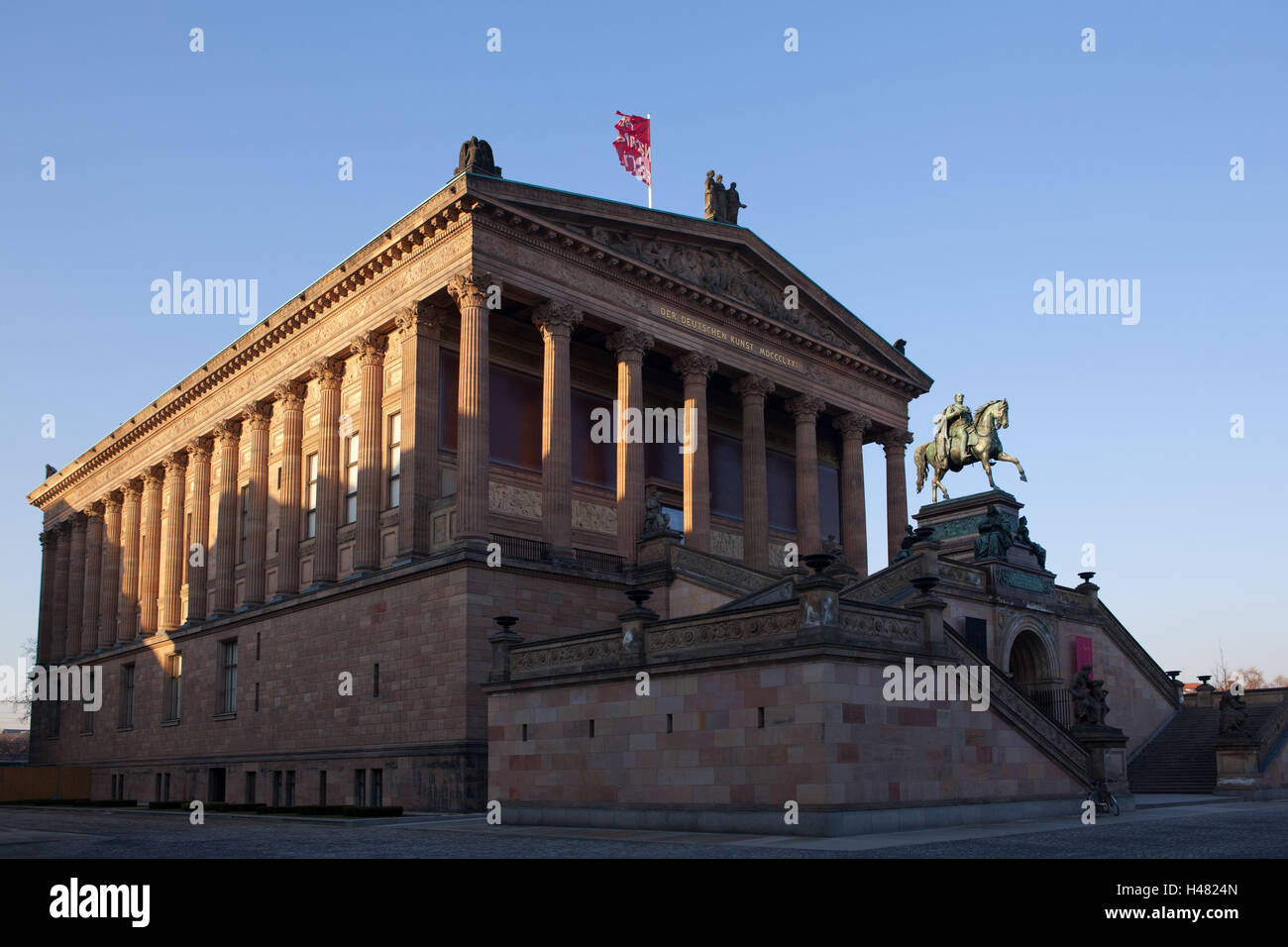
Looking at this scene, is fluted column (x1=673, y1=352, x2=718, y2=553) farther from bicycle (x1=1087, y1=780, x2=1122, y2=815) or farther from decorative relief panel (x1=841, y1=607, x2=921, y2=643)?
decorative relief panel (x1=841, y1=607, x2=921, y2=643)

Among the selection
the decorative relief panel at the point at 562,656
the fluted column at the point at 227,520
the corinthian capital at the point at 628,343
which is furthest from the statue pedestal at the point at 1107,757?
the fluted column at the point at 227,520

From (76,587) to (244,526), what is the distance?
89.8 ft

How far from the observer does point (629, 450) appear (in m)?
44.3

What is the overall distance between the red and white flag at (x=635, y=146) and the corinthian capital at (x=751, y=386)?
890cm

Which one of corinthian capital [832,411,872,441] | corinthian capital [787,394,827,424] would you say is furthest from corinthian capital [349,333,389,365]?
corinthian capital [832,411,872,441]


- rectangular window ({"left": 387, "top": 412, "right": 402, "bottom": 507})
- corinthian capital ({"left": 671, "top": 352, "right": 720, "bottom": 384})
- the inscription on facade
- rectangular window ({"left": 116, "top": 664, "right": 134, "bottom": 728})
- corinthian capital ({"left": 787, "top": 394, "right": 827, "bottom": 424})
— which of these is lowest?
rectangular window ({"left": 116, "top": 664, "right": 134, "bottom": 728})

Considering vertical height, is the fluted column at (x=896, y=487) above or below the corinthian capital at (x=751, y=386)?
below

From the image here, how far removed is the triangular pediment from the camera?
42688mm

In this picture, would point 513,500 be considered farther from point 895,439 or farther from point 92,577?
point 92,577

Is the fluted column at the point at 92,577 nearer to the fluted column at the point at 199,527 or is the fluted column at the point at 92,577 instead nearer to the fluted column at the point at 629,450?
the fluted column at the point at 199,527

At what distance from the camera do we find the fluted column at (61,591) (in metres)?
78.2

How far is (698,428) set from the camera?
4725 centimetres

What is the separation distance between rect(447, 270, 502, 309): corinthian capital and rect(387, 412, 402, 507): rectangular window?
573 cm
